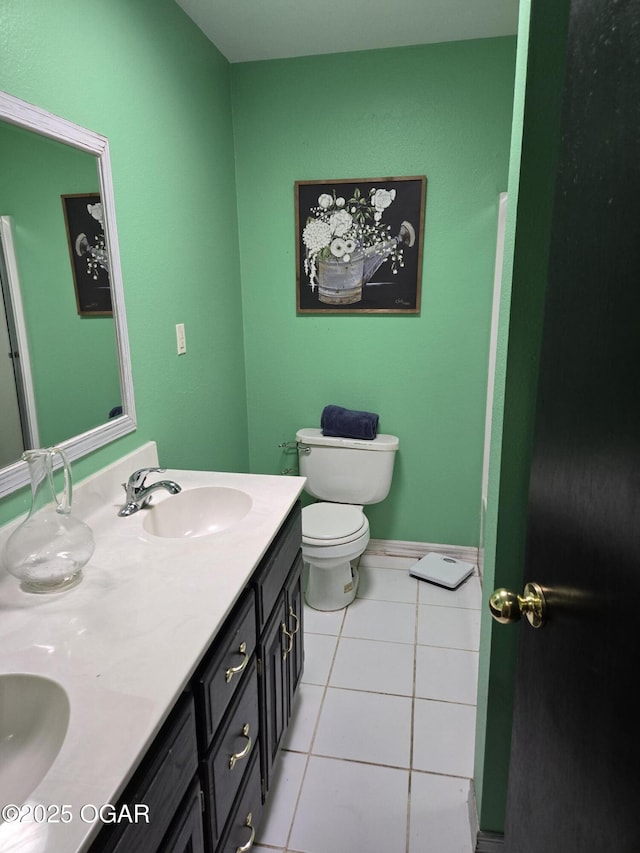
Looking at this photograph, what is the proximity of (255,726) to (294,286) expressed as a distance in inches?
77.4

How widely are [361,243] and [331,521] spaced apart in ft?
4.28

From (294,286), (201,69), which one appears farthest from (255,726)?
(201,69)

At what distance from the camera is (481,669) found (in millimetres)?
1460

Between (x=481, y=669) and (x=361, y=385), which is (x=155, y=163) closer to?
(x=361, y=385)

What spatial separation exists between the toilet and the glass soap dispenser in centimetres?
122

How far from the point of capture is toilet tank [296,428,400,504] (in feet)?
8.55

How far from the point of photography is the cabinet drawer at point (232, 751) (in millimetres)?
1010

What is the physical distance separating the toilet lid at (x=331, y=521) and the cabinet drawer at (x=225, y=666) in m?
1.05

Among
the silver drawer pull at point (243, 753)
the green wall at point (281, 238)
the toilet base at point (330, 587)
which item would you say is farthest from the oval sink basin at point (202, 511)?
the toilet base at point (330, 587)

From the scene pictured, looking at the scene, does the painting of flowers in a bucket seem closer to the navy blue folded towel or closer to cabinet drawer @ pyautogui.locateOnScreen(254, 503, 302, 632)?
the navy blue folded towel

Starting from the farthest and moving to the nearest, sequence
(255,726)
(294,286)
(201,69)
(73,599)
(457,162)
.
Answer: (294,286) < (457,162) < (201,69) < (255,726) < (73,599)

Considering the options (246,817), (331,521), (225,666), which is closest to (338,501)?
(331,521)

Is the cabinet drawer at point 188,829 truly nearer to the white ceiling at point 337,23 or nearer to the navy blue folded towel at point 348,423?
the navy blue folded towel at point 348,423

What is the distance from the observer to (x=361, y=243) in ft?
8.22
